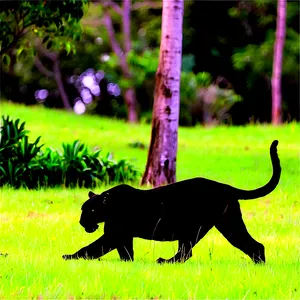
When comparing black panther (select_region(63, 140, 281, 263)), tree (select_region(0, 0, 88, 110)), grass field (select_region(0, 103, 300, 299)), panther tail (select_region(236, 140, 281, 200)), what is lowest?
grass field (select_region(0, 103, 300, 299))

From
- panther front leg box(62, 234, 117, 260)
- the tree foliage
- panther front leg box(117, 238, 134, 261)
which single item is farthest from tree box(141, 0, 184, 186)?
panther front leg box(62, 234, 117, 260)

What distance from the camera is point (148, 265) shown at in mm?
6070

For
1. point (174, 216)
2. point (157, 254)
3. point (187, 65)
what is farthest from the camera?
point (187, 65)

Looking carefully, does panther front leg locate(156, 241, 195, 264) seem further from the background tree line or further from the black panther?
the background tree line

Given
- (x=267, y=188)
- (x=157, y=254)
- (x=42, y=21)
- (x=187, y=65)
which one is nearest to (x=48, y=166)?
(x=42, y=21)

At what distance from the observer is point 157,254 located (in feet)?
23.1

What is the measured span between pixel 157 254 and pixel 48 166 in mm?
5613

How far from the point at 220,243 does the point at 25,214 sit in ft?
10.3

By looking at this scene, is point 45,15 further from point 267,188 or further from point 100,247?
point 267,188

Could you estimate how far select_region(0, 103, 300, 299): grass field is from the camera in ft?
17.8

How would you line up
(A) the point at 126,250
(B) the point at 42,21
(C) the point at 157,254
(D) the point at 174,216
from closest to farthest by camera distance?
1. (D) the point at 174,216
2. (A) the point at 126,250
3. (C) the point at 157,254
4. (B) the point at 42,21

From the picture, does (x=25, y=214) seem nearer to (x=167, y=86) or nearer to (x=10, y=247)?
(x=10, y=247)

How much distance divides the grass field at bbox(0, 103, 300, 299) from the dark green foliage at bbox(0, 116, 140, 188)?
720mm

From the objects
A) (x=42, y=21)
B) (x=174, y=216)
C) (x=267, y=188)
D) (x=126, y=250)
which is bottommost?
(x=126, y=250)
